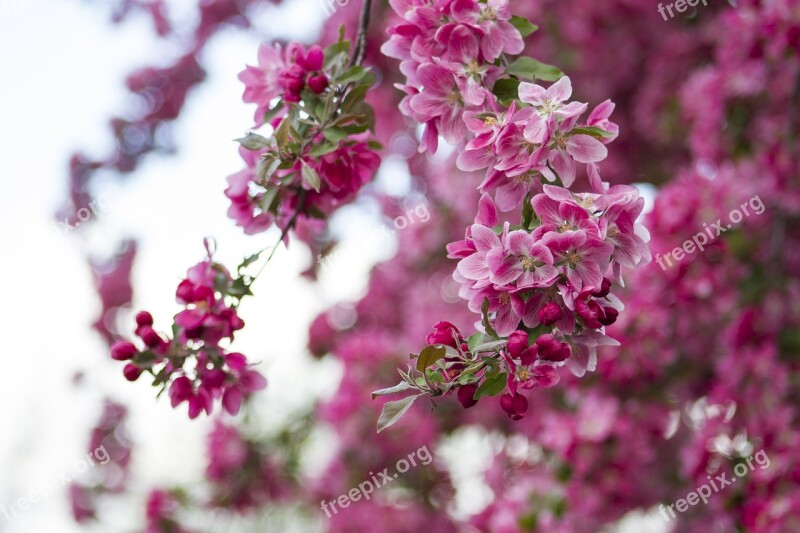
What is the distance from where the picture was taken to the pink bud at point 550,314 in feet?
2.77

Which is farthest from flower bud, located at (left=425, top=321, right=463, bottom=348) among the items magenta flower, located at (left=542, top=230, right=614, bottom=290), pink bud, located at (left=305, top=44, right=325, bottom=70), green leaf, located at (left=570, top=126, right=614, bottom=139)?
pink bud, located at (left=305, top=44, right=325, bottom=70)

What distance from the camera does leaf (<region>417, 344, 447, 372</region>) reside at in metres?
0.87

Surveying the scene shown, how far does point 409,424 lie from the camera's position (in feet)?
10.6

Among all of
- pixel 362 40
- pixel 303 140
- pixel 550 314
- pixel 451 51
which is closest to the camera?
pixel 550 314

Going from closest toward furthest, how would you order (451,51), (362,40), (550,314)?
(550,314)
(451,51)
(362,40)

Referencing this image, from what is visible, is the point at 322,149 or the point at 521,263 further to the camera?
the point at 322,149

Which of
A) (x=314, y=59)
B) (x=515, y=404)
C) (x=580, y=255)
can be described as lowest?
(x=515, y=404)

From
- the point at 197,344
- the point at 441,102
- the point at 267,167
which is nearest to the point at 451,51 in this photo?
the point at 441,102

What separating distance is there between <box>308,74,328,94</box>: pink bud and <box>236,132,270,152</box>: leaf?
110 mm

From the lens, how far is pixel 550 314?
845 mm

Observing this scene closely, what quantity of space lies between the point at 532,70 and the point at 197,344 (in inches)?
23.0

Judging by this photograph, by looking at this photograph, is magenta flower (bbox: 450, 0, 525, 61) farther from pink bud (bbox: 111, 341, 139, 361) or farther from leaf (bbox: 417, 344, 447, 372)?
pink bud (bbox: 111, 341, 139, 361)

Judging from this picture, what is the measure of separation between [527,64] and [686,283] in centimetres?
126

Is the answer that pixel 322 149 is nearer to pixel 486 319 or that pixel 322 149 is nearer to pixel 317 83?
pixel 317 83
